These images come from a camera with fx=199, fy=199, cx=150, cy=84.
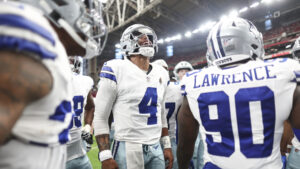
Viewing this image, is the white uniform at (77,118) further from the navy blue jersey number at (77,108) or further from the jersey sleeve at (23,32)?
the jersey sleeve at (23,32)

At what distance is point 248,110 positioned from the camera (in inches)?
48.3

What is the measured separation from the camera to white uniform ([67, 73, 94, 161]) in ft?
7.12

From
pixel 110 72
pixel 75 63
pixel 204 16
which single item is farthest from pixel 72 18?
pixel 204 16

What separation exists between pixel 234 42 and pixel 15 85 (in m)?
1.32

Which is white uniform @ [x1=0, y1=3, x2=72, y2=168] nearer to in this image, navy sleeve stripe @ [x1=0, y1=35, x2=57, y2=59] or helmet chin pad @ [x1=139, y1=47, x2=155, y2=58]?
navy sleeve stripe @ [x1=0, y1=35, x2=57, y2=59]

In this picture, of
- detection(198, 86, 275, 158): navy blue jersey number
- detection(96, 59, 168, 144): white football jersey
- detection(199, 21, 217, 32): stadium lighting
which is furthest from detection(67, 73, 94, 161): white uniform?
detection(199, 21, 217, 32): stadium lighting

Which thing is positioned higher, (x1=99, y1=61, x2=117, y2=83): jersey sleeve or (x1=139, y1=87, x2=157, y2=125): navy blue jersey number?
(x1=99, y1=61, x2=117, y2=83): jersey sleeve

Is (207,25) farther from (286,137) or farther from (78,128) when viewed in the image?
(78,128)

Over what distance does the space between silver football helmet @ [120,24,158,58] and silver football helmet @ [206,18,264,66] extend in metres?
0.78

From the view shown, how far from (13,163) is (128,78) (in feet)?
4.25

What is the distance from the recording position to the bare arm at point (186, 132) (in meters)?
1.57

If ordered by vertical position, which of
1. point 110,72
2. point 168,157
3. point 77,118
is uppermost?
point 110,72

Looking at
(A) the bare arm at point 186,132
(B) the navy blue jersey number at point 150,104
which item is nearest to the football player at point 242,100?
(A) the bare arm at point 186,132

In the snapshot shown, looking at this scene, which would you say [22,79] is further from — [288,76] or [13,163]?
[288,76]
